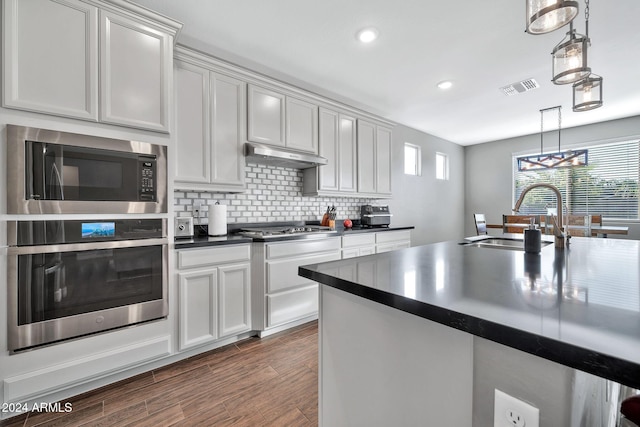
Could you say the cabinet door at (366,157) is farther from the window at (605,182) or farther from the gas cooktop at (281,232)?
the window at (605,182)

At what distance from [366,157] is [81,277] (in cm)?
327

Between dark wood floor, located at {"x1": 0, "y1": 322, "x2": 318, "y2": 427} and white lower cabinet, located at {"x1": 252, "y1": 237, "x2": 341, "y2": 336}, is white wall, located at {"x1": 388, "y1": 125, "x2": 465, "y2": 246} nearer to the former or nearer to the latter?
white lower cabinet, located at {"x1": 252, "y1": 237, "x2": 341, "y2": 336}

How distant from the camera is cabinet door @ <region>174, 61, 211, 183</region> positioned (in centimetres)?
228

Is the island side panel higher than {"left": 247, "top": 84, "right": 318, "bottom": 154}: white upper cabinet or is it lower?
lower

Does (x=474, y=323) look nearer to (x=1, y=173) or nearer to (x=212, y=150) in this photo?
(x=1, y=173)

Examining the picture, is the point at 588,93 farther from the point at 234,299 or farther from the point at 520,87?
the point at 234,299

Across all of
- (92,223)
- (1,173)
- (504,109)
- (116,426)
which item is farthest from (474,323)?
(504,109)

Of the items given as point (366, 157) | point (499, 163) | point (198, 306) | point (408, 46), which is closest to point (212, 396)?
point (198, 306)

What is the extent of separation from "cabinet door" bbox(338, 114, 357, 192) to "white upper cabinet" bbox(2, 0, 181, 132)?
207 centimetres

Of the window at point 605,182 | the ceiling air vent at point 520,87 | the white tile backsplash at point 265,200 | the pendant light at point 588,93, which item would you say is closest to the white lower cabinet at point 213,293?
the white tile backsplash at point 265,200

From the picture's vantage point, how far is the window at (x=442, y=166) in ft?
18.9

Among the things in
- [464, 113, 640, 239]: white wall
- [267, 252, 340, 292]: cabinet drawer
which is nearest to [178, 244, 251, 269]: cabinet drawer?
[267, 252, 340, 292]: cabinet drawer

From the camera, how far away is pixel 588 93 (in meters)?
1.96

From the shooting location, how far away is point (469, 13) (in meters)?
2.03
